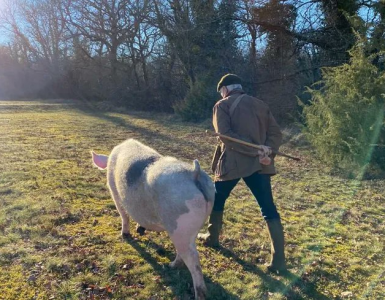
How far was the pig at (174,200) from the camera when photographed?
3.36 meters

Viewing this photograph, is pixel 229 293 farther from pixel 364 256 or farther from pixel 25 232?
pixel 25 232

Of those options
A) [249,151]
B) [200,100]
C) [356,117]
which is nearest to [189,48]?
[200,100]

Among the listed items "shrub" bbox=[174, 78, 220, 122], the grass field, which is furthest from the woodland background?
the grass field

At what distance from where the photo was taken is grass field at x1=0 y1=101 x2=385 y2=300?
3738 mm

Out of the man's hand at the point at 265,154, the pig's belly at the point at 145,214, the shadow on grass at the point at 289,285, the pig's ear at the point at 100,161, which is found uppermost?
the man's hand at the point at 265,154

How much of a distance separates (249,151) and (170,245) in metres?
1.78

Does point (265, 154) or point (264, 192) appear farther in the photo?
point (264, 192)

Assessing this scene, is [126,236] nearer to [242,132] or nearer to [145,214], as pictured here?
[145,214]

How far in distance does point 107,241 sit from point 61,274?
0.90m

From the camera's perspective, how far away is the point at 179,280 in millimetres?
3855

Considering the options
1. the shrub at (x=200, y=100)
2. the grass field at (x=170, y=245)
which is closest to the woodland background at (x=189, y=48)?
the shrub at (x=200, y=100)

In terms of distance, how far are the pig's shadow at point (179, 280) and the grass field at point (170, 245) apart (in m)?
0.01

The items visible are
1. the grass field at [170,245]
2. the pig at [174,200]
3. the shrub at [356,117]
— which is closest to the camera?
the pig at [174,200]

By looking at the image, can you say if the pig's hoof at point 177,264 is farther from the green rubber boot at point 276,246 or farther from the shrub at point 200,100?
the shrub at point 200,100
